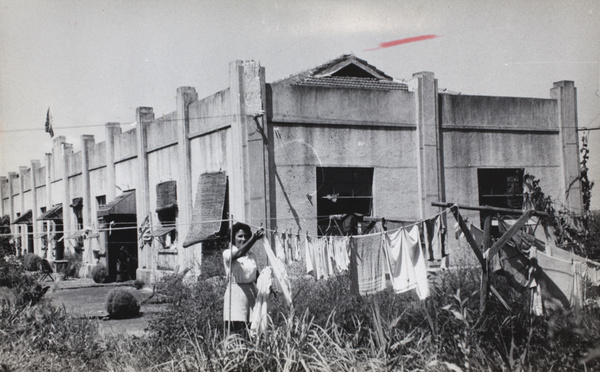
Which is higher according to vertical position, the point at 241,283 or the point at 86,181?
the point at 86,181

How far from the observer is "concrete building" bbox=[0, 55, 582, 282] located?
13.9 metres

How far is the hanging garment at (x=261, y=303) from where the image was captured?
23.6 ft

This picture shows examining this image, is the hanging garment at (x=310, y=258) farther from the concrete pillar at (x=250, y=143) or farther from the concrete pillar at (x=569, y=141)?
the concrete pillar at (x=569, y=141)

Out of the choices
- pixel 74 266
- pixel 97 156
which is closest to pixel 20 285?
pixel 97 156

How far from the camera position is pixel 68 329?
28.6 feet

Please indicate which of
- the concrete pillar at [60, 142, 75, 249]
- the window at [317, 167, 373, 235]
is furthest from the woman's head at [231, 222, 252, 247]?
the concrete pillar at [60, 142, 75, 249]

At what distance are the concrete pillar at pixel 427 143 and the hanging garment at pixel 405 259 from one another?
6.41 m

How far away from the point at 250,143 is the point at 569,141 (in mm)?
9326

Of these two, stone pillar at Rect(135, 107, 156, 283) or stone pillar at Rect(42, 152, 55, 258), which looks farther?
stone pillar at Rect(42, 152, 55, 258)

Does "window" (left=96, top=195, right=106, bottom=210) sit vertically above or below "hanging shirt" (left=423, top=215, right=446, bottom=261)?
above

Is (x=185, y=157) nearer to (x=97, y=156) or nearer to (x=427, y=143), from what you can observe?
(x=427, y=143)

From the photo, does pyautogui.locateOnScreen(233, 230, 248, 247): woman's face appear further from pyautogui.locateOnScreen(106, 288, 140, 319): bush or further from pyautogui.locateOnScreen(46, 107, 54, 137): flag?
pyautogui.locateOnScreen(46, 107, 54, 137): flag

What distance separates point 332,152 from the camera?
1449cm

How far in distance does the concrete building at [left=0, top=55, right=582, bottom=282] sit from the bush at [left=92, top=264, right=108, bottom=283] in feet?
10.7
